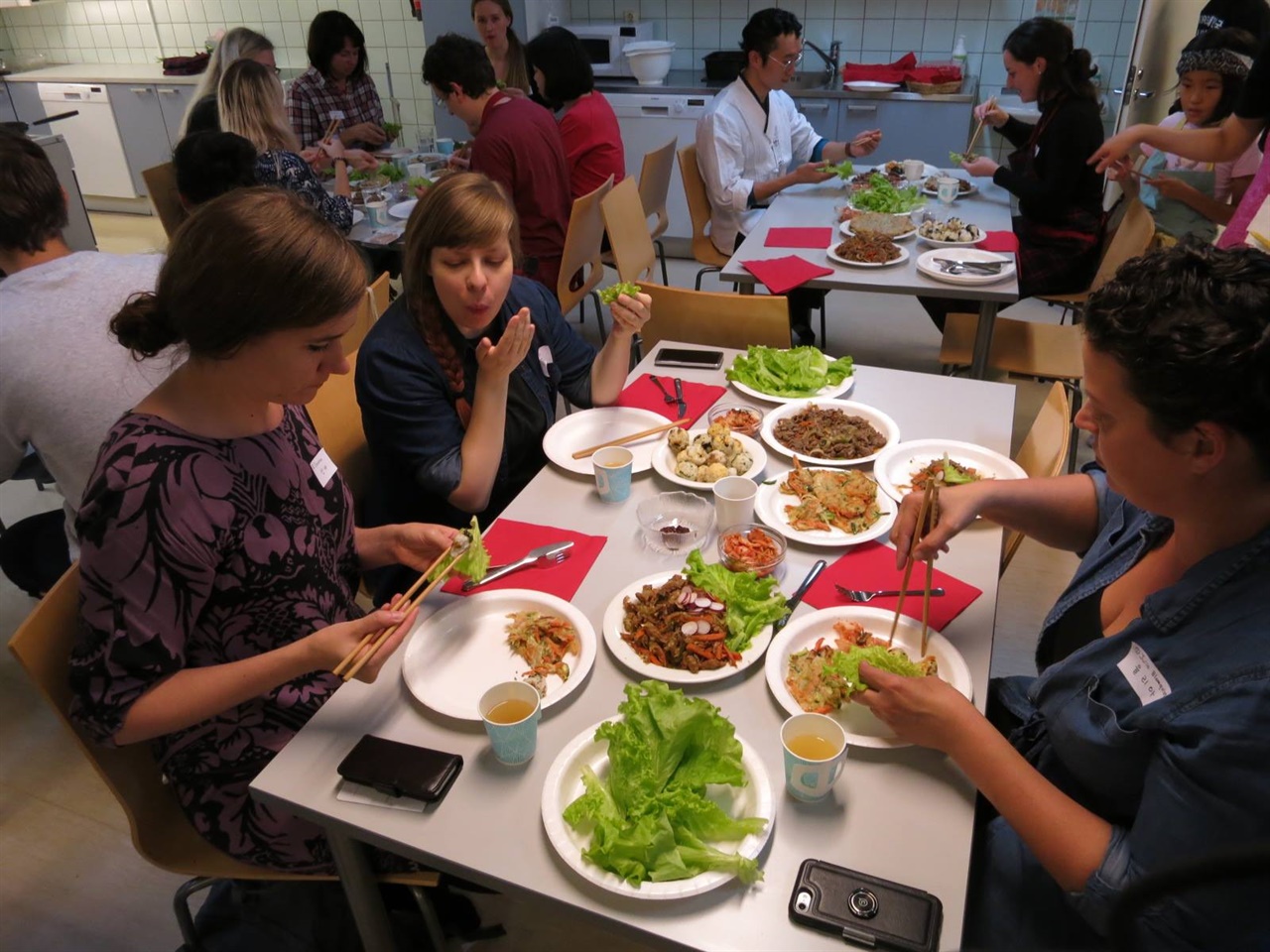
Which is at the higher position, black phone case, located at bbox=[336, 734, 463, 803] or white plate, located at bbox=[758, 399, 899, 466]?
white plate, located at bbox=[758, 399, 899, 466]

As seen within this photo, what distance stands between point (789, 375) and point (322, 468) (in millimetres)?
1205

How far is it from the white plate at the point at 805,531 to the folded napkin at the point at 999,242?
187cm

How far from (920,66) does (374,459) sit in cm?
489

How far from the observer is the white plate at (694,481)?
1.83 metres

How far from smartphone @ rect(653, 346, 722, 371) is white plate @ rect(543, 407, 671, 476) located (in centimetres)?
31

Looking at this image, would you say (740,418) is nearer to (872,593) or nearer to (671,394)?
(671,394)

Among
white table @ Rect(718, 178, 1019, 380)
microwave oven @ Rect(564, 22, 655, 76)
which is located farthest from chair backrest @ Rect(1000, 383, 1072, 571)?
microwave oven @ Rect(564, 22, 655, 76)

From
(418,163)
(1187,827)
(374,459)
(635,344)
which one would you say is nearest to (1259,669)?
(1187,827)

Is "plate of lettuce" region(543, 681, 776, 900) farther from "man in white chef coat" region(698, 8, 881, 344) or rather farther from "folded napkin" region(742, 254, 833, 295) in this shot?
"man in white chef coat" region(698, 8, 881, 344)

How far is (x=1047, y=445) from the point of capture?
1.83 metres

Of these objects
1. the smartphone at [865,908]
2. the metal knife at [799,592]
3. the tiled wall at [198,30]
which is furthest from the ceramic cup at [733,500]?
the tiled wall at [198,30]

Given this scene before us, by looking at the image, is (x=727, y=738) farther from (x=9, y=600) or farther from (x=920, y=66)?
(x=920, y=66)

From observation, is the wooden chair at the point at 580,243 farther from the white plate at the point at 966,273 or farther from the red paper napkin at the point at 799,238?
the white plate at the point at 966,273

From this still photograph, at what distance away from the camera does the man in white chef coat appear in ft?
13.1
